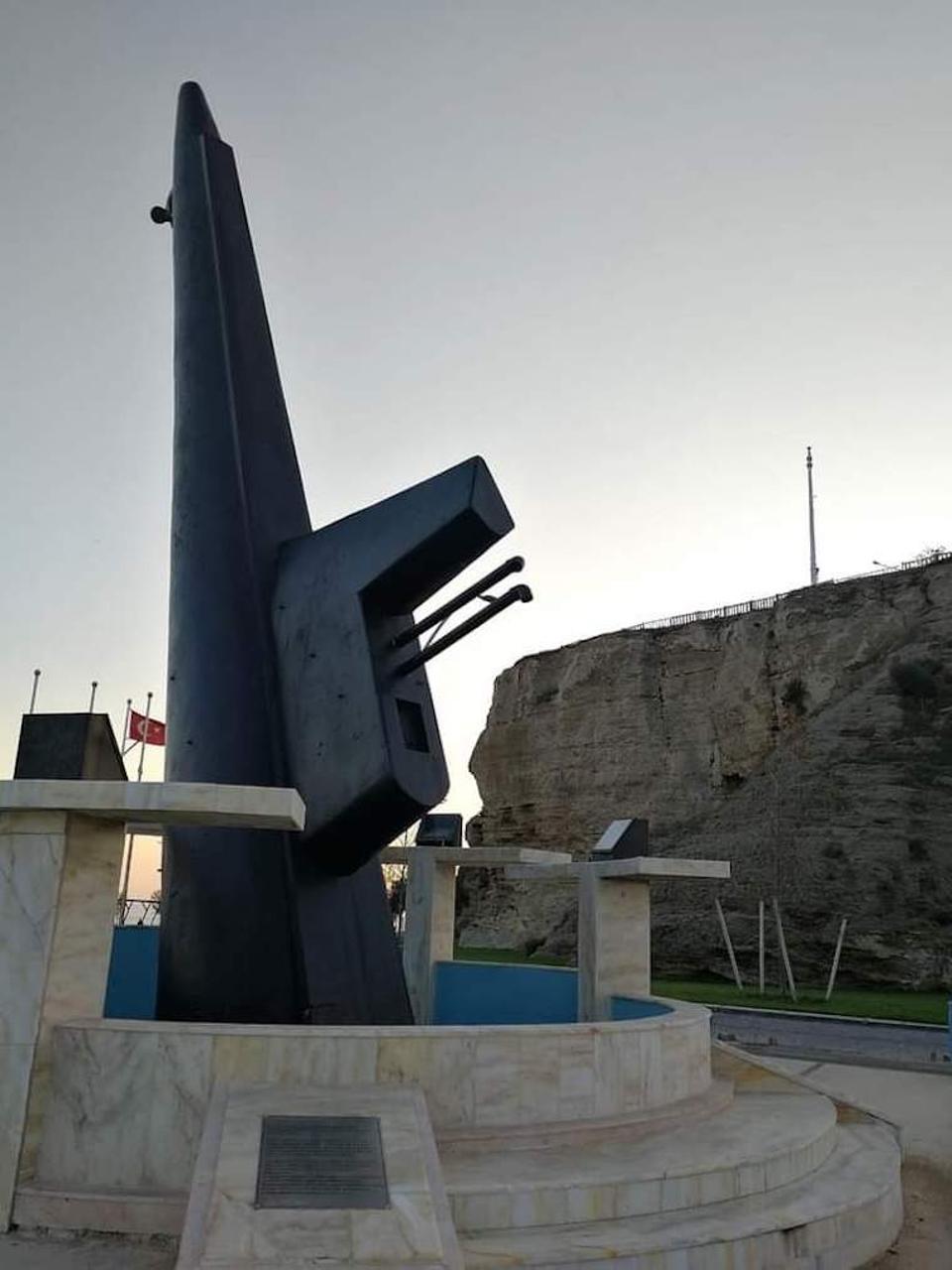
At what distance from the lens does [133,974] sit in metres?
12.6

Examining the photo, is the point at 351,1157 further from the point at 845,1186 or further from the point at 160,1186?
the point at 845,1186

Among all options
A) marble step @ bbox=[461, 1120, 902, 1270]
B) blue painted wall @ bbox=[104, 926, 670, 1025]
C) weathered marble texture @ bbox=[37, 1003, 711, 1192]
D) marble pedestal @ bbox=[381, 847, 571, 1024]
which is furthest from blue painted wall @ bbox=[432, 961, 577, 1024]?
marble step @ bbox=[461, 1120, 902, 1270]

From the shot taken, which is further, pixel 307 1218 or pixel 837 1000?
pixel 837 1000

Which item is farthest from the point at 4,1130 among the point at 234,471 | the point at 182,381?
the point at 182,381

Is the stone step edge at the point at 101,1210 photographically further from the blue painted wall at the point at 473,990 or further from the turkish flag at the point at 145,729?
the turkish flag at the point at 145,729

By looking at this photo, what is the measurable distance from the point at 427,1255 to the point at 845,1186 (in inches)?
133

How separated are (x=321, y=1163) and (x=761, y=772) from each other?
3716 centimetres

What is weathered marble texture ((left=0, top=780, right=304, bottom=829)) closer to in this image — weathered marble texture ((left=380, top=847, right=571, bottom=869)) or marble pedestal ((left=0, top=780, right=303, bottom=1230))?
marble pedestal ((left=0, top=780, right=303, bottom=1230))

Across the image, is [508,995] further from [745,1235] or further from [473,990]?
[745,1235]

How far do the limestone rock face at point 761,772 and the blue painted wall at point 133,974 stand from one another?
1852cm

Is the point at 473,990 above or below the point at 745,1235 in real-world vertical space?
above

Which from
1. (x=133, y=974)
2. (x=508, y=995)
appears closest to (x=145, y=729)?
(x=133, y=974)

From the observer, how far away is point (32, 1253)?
196 inches

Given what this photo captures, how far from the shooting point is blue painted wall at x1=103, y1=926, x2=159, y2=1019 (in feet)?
40.5
